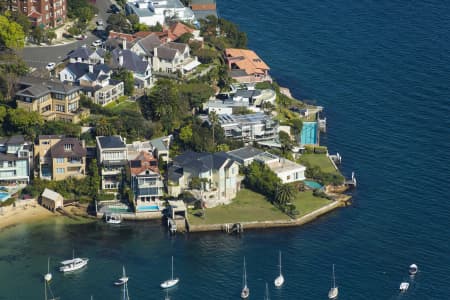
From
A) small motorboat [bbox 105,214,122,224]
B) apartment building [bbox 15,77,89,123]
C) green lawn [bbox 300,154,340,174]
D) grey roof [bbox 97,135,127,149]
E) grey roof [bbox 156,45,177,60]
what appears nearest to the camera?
small motorboat [bbox 105,214,122,224]

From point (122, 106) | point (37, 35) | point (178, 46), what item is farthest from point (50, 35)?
point (122, 106)

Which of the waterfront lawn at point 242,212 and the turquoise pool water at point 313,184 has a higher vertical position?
the turquoise pool water at point 313,184

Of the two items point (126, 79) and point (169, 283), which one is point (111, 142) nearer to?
point (126, 79)

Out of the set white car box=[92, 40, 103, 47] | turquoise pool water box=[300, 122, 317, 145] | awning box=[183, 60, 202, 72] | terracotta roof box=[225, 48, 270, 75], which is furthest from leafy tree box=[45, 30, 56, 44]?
turquoise pool water box=[300, 122, 317, 145]

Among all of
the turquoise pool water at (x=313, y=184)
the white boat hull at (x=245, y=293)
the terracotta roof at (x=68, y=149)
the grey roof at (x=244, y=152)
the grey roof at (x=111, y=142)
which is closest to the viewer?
the white boat hull at (x=245, y=293)

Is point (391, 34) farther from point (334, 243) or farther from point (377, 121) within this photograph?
point (334, 243)

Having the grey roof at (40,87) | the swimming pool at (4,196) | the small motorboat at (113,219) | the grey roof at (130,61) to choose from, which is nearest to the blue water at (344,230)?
the small motorboat at (113,219)

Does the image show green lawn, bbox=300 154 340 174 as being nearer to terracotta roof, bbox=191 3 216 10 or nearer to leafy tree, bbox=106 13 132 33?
leafy tree, bbox=106 13 132 33

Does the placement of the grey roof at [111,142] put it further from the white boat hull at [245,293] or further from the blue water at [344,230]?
the white boat hull at [245,293]
